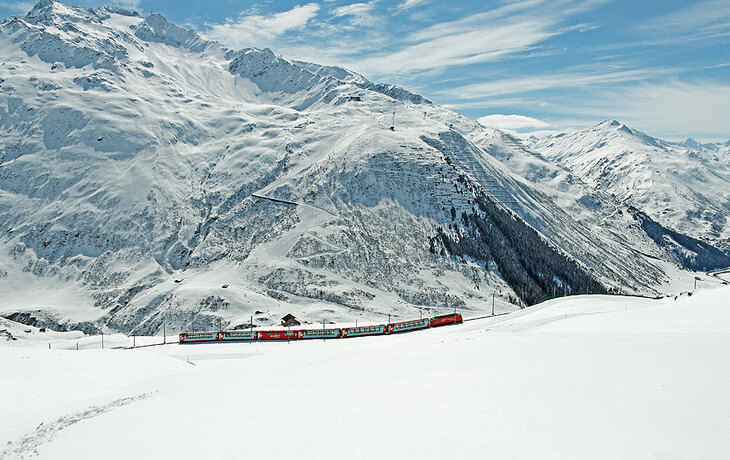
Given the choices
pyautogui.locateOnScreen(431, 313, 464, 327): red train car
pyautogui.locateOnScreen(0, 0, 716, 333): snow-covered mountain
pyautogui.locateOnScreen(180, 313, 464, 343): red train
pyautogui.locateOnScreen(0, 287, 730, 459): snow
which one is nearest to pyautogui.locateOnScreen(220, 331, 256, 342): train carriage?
pyautogui.locateOnScreen(180, 313, 464, 343): red train

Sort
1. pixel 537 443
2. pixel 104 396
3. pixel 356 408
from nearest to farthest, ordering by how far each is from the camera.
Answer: pixel 537 443 → pixel 356 408 → pixel 104 396

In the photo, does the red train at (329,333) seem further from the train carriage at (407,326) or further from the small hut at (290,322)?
the small hut at (290,322)

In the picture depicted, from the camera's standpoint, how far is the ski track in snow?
17.0m

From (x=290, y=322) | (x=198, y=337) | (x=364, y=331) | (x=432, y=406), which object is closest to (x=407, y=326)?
(x=364, y=331)

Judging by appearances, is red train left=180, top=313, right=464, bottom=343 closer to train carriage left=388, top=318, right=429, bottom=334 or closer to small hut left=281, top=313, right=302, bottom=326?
train carriage left=388, top=318, right=429, bottom=334

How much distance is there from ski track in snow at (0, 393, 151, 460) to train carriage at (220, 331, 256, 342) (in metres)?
50.1

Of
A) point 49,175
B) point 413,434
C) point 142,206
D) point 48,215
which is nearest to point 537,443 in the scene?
point 413,434

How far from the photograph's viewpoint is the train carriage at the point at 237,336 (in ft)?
246

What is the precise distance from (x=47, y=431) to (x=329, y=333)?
56.5m

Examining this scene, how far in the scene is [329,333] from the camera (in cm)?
7488

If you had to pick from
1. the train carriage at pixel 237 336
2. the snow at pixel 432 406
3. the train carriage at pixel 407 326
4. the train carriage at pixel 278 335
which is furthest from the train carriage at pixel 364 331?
the snow at pixel 432 406

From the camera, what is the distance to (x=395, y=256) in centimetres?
13688

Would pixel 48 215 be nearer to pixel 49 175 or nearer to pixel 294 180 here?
pixel 49 175

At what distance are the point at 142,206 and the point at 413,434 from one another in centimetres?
16617
